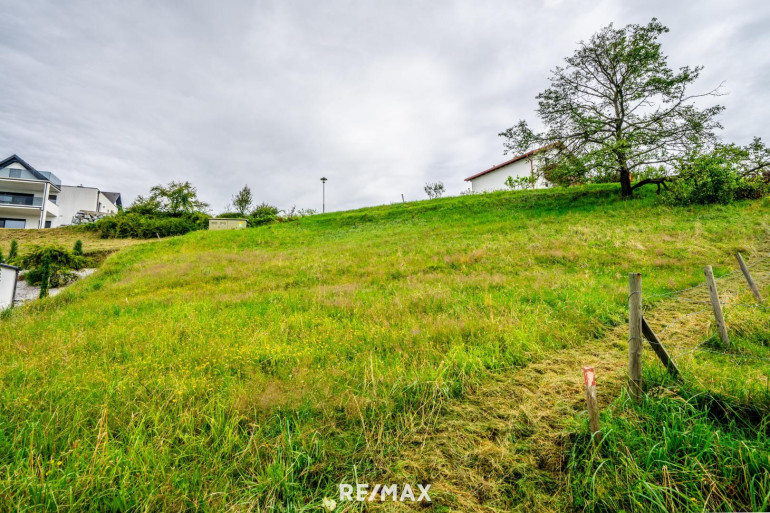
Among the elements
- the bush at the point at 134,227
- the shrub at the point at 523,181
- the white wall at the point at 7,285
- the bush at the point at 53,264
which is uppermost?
the shrub at the point at 523,181

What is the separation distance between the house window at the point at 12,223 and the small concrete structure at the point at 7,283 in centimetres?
5597

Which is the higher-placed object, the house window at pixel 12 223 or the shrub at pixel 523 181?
the house window at pixel 12 223

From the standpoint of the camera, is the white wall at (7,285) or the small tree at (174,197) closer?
the white wall at (7,285)

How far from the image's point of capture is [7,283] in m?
10.6

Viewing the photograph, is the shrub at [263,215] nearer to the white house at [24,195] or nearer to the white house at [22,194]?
the white house at [24,195]

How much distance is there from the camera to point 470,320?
580 centimetres

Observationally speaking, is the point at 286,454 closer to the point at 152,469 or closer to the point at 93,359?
the point at 152,469

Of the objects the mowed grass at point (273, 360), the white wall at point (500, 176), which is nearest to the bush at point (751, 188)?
the mowed grass at point (273, 360)

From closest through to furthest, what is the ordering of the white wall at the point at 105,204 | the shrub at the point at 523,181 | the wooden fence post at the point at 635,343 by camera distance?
the wooden fence post at the point at 635,343
the shrub at the point at 523,181
the white wall at the point at 105,204

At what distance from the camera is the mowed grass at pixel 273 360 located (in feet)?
8.26

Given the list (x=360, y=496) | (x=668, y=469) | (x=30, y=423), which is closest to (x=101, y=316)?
(x=30, y=423)

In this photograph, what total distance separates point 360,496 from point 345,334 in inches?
128

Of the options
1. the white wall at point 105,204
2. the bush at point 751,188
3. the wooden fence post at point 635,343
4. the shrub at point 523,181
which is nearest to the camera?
the wooden fence post at point 635,343

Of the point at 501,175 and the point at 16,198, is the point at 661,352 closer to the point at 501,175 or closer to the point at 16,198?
the point at 501,175
